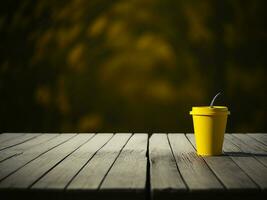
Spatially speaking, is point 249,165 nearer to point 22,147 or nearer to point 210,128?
point 210,128

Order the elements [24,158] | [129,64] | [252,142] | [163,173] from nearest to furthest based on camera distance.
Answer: [163,173] → [24,158] → [252,142] → [129,64]

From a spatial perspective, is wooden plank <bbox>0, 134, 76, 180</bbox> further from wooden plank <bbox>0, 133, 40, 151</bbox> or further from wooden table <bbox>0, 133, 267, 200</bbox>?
wooden plank <bbox>0, 133, 40, 151</bbox>

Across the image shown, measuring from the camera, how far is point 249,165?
2.02 meters

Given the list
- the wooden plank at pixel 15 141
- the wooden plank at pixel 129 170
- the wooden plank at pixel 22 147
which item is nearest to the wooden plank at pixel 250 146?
the wooden plank at pixel 129 170

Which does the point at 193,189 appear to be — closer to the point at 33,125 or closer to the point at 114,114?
the point at 114,114

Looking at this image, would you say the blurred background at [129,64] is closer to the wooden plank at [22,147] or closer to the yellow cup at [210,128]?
the wooden plank at [22,147]

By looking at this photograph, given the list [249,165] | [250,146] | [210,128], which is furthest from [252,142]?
[249,165]

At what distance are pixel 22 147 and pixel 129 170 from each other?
3.44 ft

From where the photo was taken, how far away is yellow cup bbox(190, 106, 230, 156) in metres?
2.29

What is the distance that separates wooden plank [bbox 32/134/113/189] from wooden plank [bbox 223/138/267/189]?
2.48 feet

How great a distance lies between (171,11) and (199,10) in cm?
25

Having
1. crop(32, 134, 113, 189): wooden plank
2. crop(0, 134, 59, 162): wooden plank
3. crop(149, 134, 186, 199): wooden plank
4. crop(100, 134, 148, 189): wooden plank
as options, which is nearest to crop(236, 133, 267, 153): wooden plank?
crop(149, 134, 186, 199): wooden plank

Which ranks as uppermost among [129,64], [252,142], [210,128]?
[129,64]
